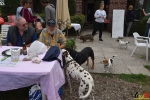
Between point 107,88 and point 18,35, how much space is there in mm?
2307

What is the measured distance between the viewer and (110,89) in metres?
Result: 3.50

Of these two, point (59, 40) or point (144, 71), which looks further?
point (144, 71)

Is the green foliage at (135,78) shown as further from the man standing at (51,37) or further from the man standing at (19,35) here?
the man standing at (19,35)

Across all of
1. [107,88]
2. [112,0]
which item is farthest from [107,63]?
[112,0]

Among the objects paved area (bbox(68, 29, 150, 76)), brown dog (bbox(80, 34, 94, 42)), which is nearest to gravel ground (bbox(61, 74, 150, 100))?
paved area (bbox(68, 29, 150, 76))

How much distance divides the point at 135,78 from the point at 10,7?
8141 mm

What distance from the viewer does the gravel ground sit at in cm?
321

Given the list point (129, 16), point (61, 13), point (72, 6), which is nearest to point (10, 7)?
point (72, 6)

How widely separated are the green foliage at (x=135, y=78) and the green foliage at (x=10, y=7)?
7629 millimetres

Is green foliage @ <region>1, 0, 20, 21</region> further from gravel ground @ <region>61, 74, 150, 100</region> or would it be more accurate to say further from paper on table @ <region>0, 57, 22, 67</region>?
paper on table @ <region>0, 57, 22, 67</region>

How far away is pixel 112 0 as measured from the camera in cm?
955

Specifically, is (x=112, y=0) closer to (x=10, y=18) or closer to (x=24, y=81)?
(x=10, y=18)

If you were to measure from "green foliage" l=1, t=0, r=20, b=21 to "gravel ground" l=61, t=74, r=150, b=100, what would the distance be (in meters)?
7.30

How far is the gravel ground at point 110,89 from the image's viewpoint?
321 centimetres
